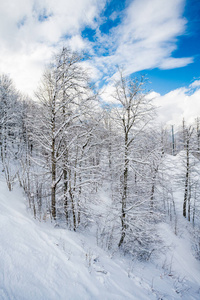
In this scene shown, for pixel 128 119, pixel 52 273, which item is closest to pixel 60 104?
pixel 128 119

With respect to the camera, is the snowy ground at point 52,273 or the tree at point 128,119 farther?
the tree at point 128,119

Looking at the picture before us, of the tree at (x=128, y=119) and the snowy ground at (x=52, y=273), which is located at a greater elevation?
the tree at (x=128, y=119)

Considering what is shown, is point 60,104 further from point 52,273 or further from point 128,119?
point 52,273

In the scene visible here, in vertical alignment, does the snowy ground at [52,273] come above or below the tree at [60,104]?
below

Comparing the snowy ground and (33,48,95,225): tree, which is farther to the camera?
(33,48,95,225): tree

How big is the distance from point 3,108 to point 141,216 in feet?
59.5

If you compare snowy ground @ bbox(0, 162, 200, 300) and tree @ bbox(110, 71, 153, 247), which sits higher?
tree @ bbox(110, 71, 153, 247)

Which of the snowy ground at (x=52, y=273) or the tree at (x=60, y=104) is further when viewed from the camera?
the tree at (x=60, y=104)

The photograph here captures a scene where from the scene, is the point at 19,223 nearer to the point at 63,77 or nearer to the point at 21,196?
the point at 21,196

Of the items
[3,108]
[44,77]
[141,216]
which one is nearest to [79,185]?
[141,216]

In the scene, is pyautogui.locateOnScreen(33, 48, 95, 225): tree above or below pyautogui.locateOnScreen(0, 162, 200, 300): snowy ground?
above

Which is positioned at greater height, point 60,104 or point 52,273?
point 60,104

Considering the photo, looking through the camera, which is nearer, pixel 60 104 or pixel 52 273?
pixel 52 273

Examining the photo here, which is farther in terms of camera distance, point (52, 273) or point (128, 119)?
point (128, 119)
